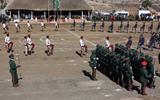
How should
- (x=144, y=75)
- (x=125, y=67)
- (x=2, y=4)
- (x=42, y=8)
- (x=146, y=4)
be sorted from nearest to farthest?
(x=144, y=75), (x=125, y=67), (x=42, y=8), (x=2, y=4), (x=146, y=4)

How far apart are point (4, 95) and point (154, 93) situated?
24.5 feet

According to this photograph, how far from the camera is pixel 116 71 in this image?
21906 millimetres

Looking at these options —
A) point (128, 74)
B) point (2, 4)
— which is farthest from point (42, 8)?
point (128, 74)

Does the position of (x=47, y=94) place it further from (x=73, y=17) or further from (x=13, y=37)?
(x=73, y=17)

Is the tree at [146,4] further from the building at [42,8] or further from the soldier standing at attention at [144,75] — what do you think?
the soldier standing at attention at [144,75]

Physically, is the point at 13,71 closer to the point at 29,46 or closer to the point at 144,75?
the point at 144,75

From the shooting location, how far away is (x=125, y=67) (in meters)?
20.3

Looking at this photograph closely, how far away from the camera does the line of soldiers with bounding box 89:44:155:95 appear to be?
64.7ft

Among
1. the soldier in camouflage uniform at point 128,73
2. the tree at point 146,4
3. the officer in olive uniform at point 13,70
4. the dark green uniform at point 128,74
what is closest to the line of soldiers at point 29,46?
the officer in olive uniform at point 13,70

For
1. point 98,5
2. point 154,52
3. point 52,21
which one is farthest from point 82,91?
point 98,5

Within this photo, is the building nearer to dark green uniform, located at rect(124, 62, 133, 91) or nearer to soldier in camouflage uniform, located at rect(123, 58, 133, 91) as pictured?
soldier in camouflage uniform, located at rect(123, 58, 133, 91)

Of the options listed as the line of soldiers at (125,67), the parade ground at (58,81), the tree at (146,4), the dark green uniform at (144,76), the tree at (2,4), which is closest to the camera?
the dark green uniform at (144,76)

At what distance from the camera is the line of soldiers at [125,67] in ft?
64.7

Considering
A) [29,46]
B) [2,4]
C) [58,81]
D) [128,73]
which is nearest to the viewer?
[128,73]
